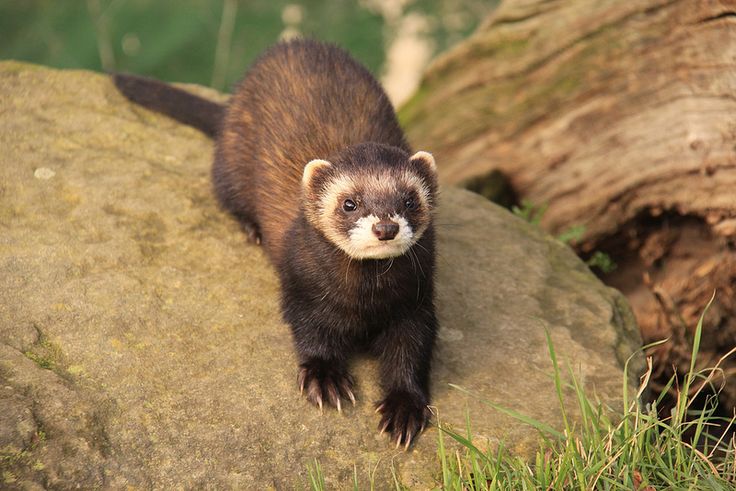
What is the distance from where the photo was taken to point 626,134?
576 cm

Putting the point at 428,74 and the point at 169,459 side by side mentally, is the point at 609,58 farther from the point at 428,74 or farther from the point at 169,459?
the point at 169,459

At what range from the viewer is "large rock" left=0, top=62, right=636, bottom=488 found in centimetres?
332

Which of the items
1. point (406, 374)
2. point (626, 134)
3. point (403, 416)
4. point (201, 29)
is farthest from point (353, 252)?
point (201, 29)

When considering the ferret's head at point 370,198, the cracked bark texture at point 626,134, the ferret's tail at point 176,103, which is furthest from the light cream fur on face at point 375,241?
the ferret's tail at point 176,103

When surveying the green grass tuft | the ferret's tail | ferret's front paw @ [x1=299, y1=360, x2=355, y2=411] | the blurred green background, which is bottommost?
the blurred green background

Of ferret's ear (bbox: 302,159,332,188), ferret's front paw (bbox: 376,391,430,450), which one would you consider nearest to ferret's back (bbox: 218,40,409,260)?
ferret's ear (bbox: 302,159,332,188)

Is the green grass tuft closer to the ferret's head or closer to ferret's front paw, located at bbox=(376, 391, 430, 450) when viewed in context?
ferret's front paw, located at bbox=(376, 391, 430, 450)

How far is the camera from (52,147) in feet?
16.7

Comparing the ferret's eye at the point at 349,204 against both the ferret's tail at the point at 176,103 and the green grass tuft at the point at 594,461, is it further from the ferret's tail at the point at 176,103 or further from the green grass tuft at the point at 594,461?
the ferret's tail at the point at 176,103

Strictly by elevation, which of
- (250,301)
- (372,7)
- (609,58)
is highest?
(609,58)

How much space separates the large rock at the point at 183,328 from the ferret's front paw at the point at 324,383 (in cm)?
5

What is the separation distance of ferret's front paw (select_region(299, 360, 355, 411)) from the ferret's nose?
66cm

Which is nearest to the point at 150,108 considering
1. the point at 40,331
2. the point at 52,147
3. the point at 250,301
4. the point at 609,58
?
the point at 52,147

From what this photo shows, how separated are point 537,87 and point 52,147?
328cm
